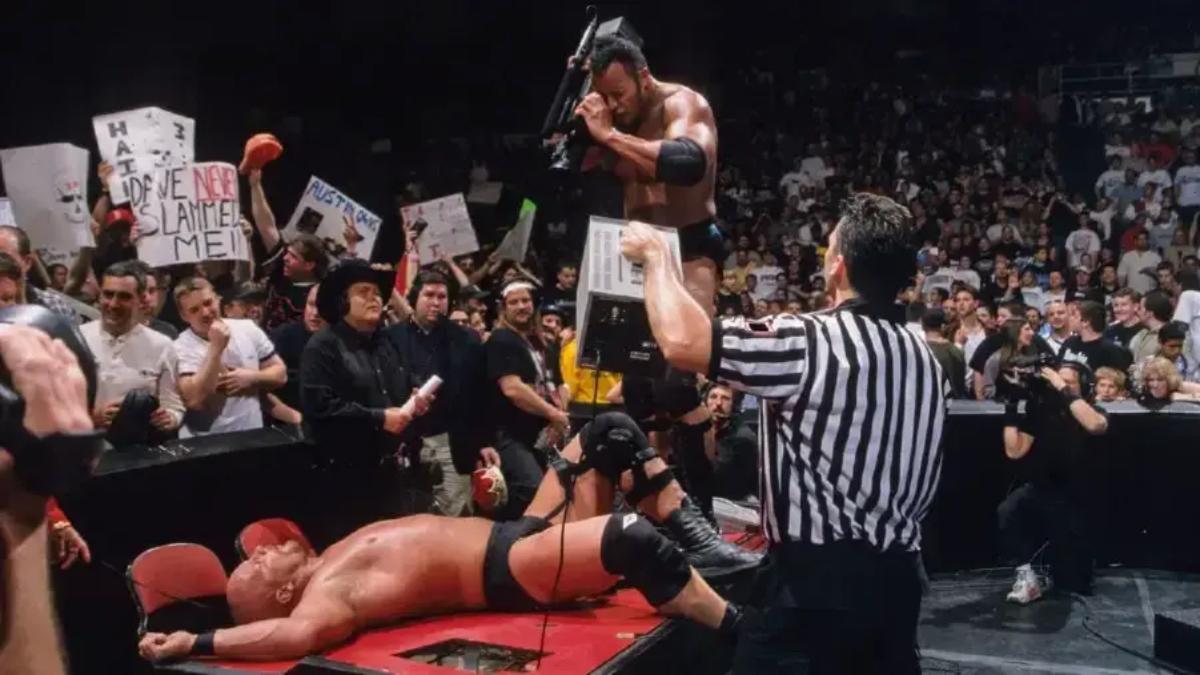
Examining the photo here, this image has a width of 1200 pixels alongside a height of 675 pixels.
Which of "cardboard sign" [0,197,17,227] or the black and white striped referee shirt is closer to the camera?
the black and white striped referee shirt

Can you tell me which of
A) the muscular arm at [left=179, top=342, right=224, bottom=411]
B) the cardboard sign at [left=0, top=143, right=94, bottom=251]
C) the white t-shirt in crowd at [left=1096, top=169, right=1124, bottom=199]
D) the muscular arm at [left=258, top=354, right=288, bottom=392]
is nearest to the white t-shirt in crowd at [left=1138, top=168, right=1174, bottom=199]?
the white t-shirt in crowd at [left=1096, top=169, right=1124, bottom=199]

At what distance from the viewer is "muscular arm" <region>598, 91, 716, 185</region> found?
11.7 feet

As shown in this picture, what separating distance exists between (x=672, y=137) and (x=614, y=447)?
4.51 ft

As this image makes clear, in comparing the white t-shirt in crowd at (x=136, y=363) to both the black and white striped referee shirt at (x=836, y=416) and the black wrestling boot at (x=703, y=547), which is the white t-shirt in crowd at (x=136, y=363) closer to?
the black wrestling boot at (x=703, y=547)

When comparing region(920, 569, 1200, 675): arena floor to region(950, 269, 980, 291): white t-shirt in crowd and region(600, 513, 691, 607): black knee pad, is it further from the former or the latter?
region(950, 269, 980, 291): white t-shirt in crowd

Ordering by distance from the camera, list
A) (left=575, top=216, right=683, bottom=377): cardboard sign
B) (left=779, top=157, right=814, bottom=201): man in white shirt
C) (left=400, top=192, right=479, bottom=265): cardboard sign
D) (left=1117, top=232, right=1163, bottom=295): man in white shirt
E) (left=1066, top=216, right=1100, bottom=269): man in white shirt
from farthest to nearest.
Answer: (left=779, top=157, right=814, bottom=201): man in white shirt, (left=1066, top=216, right=1100, bottom=269): man in white shirt, (left=1117, top=232, right=1163, bottom=295): man in white shirt, (left=400, top=192, right=479, bottom=265): cardboard sign, (left=575, top=216, right=683, bottom=377): cardboard sign

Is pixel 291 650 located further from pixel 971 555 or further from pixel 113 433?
pixel 971 555

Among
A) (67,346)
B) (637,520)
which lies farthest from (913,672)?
(67,346)

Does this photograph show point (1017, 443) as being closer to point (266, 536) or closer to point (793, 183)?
point (266, 536)

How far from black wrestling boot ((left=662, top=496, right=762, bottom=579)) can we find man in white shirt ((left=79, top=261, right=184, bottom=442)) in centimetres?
195

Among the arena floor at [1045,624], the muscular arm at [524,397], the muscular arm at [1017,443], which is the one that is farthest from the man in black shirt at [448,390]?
the muscular arm at [1017,443]

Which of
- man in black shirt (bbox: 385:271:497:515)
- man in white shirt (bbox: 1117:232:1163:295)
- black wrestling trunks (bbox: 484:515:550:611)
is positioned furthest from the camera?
man in white shirt (bbox: 1117:232:1163:295)

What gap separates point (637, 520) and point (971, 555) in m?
2.98

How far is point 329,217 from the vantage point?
7.29m
